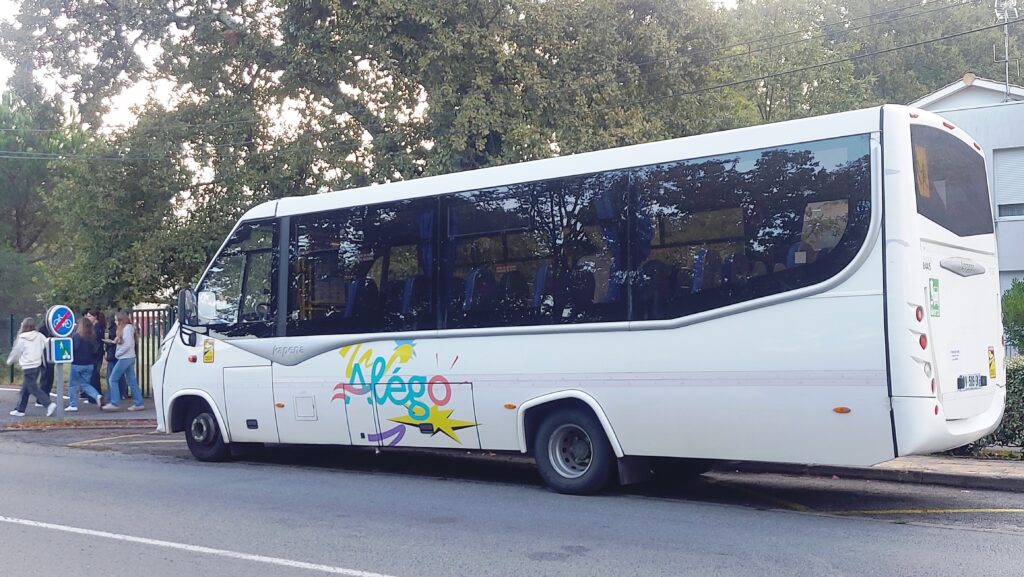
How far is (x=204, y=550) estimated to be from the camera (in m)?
7.61

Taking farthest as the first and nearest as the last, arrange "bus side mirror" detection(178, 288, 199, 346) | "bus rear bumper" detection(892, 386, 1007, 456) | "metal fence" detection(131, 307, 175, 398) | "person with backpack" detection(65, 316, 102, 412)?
1. "metal fence" detection(131, 307, 175, 398)
2. "person with backpack" detection(65, 316, 102, 412)
3. "bus side mirror" detection(178, 288, 199, 346)
4. "bus rear bumper" detection(892, 386, 1007, 456)

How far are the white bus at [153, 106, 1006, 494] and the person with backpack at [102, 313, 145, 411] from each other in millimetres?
7821

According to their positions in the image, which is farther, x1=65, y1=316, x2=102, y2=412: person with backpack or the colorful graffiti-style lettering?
x1=65, y1=316, x2=102, y2=412: person with backpack

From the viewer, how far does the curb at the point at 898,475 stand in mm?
9898

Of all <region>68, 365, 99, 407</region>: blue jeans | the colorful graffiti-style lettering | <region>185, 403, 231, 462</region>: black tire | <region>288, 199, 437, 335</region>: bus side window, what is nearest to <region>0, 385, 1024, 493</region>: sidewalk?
the colorful graffiti-style lettering

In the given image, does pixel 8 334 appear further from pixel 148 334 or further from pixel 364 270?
pixel 364 270

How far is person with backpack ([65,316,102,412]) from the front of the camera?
19.3 meters

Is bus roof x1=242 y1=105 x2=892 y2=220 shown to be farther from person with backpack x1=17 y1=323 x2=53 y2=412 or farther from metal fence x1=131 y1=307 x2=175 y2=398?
metal fence x1=131 y1=307 x2=175 y2=398

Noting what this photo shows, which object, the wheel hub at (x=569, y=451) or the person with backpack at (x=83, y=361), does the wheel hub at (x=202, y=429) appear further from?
the person with backpack at (x=83, y=361)

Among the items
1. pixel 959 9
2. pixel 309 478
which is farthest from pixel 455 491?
pixel 959 9

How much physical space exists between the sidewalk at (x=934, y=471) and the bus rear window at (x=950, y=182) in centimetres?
229

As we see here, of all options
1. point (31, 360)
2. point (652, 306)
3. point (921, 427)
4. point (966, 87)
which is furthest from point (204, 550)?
point (966, 87)

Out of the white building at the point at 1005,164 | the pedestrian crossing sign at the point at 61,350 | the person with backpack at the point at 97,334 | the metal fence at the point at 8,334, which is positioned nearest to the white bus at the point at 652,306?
the pedestrian crossing sign at the point at 61,350

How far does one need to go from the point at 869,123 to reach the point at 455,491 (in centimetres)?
502
